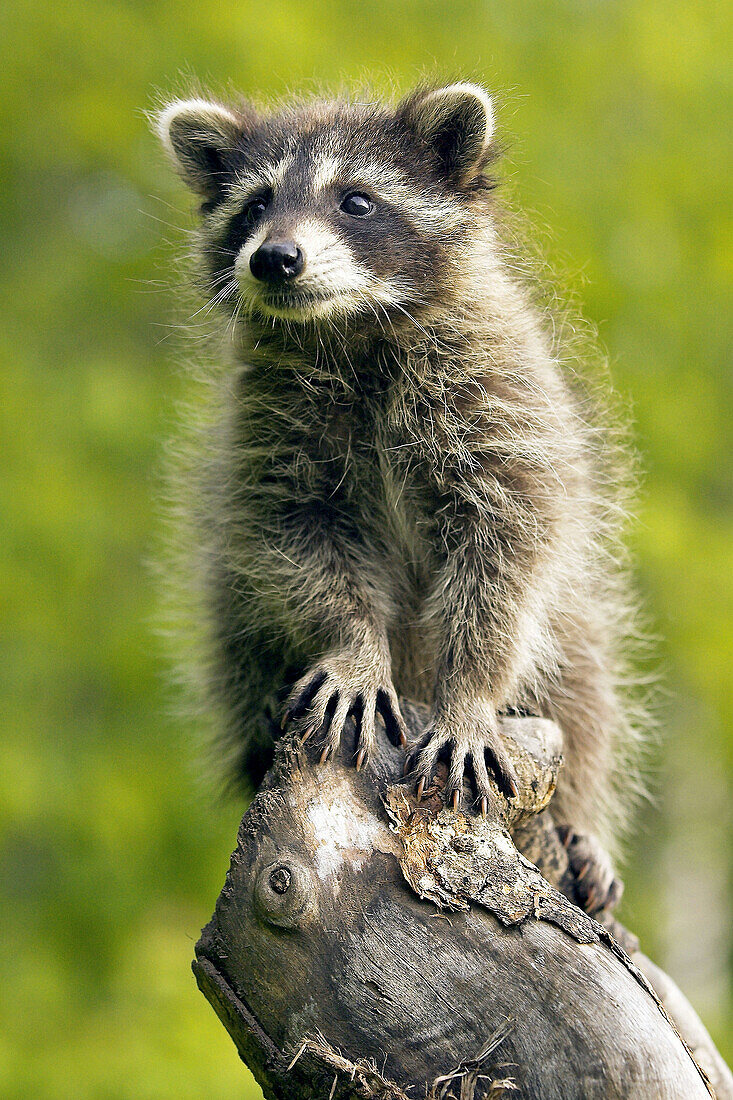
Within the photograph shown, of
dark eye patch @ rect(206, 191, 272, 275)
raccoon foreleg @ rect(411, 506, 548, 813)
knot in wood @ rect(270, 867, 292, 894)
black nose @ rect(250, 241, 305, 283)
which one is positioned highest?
dark eye patch @ rect(206, 191, 272, 275)

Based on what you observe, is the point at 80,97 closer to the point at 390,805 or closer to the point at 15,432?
the point at 15,432

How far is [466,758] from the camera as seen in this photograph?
3018 mm

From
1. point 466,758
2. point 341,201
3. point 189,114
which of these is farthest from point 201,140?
point 466,758

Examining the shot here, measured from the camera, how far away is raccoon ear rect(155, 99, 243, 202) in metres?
3.94

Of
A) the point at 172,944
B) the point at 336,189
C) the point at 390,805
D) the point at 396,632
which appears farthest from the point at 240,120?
the point at 172,944

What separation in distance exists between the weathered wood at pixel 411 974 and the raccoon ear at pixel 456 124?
90.5 inches

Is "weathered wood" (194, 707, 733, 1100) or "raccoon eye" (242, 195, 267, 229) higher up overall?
"raccoon eye" (242, 195, 267, 229)

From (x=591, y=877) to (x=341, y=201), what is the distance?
2501 millimetres

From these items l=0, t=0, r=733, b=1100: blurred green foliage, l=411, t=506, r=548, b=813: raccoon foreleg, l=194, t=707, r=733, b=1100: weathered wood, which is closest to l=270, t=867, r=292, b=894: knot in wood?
l=194, t=707, r=733, b=1100: weathered wood

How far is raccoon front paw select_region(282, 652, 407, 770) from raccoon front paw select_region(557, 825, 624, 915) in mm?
1097

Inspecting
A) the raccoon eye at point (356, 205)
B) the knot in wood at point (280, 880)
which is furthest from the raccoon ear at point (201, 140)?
the knot in wood at point (280, 880)

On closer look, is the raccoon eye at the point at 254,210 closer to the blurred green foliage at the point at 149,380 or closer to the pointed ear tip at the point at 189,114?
the pointed ear tip at the point at 189,114

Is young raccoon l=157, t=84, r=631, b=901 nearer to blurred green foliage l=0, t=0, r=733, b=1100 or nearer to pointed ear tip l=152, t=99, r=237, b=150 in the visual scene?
pointed ear tip l=152, t=99, r=237, b=150

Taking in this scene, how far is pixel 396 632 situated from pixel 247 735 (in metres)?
0.80
